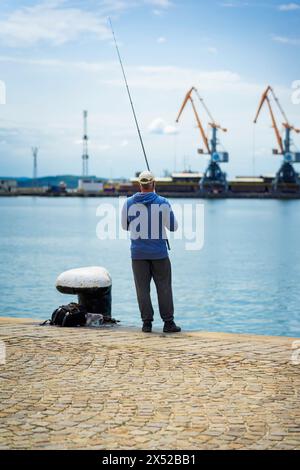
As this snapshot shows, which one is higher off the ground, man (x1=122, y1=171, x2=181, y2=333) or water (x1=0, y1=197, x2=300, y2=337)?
man (x1=122, y1=171, x2=181, y2=333)

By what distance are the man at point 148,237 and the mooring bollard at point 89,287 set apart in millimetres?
767

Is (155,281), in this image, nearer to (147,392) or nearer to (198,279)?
(147,392)

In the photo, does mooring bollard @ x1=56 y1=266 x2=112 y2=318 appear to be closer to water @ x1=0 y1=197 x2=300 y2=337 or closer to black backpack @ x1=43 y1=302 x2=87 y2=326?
black backpack @ x1=43 y1=302 x2=87 y2=326

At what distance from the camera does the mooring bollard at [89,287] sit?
8.86 m

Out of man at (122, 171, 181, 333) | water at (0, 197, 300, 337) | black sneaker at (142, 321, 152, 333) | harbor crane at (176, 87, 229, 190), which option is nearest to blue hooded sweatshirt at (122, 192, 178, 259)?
man at (122, 171, 181, 333)

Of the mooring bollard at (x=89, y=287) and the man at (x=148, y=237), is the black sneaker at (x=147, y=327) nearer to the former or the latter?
the man at (x=148, y=237)

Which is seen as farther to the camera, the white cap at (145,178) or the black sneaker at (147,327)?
the black sneaker at (147,327)

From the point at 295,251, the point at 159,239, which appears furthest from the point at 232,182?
the point at 159,239

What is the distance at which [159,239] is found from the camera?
26.8 feet

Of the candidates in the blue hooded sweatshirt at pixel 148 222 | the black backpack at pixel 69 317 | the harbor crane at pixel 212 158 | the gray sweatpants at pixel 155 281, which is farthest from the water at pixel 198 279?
the harbor crane at pixel 212 158

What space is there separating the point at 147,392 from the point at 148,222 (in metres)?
2.81

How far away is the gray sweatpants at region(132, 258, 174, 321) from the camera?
8211 mm

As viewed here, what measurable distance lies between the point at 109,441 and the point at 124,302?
17.3 m

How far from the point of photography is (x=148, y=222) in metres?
8.14
